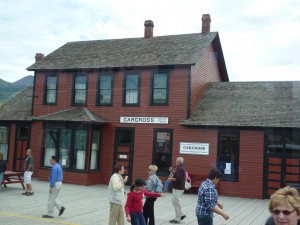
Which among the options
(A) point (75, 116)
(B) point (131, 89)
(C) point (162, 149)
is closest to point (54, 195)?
(C) point (162, 149)

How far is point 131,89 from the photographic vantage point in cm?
2109

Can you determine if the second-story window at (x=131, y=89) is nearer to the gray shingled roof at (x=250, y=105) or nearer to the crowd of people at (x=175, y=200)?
the gray shingled roof at (x=250, y=105)

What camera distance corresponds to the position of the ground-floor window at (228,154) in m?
18.5

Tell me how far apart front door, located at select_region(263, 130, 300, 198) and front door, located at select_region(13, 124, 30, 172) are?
13.7 m

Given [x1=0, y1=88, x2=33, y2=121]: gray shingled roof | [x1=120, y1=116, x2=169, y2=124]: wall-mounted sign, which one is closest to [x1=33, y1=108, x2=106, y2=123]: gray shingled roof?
[x1=120, y1=116, x2=169, y2=124]: wall-mounted sign

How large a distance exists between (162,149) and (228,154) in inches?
133

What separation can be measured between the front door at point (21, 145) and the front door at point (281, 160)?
44.9 feet

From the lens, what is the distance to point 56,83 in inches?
902

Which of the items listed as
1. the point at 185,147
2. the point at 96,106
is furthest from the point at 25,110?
the point at 185,147

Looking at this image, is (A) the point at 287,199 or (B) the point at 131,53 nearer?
(A) the point at 287,199

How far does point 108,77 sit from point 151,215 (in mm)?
13443

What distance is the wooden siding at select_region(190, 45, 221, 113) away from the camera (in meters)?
20.4

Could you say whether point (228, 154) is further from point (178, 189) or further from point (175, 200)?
point (175, 200)

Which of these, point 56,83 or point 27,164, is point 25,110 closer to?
point 56,83
